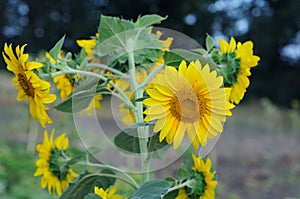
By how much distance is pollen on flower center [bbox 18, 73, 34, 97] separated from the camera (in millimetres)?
401

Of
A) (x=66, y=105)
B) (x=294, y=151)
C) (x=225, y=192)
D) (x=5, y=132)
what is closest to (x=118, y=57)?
(x=66, y=105)

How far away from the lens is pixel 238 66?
0.44 m

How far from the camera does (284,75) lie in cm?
614

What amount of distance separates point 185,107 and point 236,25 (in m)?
5.82

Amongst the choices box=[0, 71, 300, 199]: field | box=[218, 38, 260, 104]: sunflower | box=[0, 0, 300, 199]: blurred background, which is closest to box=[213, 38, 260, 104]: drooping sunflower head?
box=[218, 38, 260, 104]: sunflower

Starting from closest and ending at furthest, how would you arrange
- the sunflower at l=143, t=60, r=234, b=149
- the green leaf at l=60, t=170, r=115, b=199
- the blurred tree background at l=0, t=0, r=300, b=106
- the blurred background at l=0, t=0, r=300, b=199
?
1. the sunflower at l=143, t=60, r=234, b=149
2. the green leaf at l=60, t=170, r=115, b=199
3. the blurred background at l=0, t=0, r=300, b=199
4. the blurred tree background at l=0, t=0, r=300, b=106

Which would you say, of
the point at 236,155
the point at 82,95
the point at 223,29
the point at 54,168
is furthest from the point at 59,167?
the point at 223,29

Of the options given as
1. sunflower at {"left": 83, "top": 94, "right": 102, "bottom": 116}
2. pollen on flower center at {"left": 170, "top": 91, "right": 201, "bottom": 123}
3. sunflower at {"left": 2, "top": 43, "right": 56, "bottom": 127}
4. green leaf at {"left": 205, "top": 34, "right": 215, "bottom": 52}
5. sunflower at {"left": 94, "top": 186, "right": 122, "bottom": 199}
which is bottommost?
sunflower at {"left": 94, "top": 186, "right": 122, "bottom": 199}

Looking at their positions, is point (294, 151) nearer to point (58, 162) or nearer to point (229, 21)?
point (58, 162)

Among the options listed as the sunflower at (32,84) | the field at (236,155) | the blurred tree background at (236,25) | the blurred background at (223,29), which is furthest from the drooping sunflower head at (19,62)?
the blurred tree background at (236,25)

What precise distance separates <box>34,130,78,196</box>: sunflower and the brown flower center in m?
0.19

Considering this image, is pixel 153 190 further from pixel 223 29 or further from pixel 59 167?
pixel 223 29

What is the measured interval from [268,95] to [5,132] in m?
3.70

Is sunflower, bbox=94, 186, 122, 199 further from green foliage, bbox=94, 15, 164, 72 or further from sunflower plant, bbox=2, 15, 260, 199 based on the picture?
green foliage, bbox=94, 15, 164, 72
